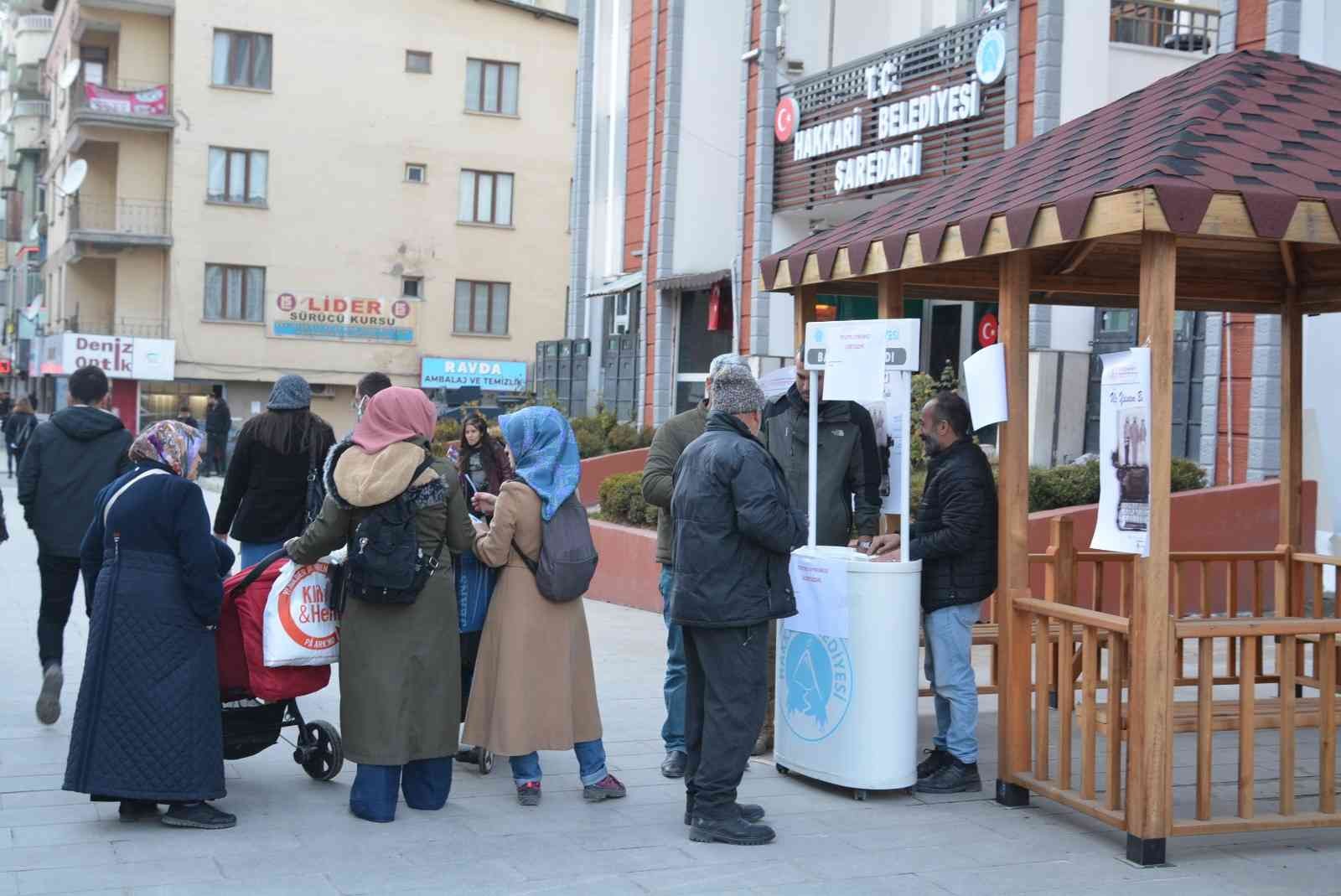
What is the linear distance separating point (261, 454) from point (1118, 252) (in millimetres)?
4715

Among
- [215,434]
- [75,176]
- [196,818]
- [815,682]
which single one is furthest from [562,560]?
[75,176]

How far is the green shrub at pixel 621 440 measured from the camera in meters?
21.8

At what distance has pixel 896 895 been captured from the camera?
5590 millimetres

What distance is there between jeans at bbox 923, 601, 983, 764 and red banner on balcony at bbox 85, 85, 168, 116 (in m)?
35.7

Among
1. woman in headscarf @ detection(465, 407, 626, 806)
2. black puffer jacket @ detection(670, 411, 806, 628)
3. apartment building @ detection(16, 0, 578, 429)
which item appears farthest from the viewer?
apartment building @ detection(16, 0, 578, 429)

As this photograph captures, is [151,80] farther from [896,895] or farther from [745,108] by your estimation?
[896,895]

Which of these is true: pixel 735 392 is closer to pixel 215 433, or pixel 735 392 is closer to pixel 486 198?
pixel 215 433

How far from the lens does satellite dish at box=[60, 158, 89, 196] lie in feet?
128

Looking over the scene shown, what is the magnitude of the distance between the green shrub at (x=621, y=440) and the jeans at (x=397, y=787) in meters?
14.9

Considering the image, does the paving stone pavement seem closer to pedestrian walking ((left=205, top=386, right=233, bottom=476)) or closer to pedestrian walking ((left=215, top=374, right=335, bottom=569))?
pedestrian walking ((left=215, top=374, right=335, bottom=569))

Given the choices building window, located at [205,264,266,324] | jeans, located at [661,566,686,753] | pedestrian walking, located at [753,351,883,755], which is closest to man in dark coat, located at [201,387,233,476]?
building window, located at [205,264,266,324]

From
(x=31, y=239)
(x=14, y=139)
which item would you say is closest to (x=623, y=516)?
Result: (x=31, y=239)

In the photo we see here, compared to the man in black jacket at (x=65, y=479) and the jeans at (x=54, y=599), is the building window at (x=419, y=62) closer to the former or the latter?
the man in black jacket at (x=65, y=479)

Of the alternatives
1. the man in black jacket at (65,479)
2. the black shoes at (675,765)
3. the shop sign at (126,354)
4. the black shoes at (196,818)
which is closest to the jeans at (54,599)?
the man in black jacket at (65,479)
